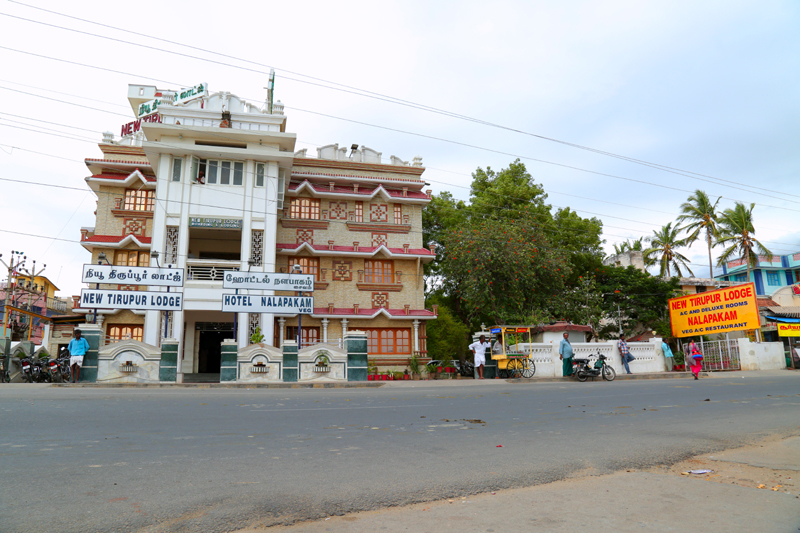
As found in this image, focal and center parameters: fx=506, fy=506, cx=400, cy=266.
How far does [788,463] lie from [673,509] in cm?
252

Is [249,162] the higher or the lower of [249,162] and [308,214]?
the higher

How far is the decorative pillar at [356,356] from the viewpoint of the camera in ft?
64.9

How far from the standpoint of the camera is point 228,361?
18.5 meters

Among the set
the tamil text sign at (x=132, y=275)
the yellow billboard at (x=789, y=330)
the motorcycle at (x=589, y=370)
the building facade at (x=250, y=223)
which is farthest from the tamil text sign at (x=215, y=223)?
the yellow billboard at (x=789, y=330)

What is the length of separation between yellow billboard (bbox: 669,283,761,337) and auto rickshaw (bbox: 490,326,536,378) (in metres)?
12.4

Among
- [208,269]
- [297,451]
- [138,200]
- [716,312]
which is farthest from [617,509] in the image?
[716,312]

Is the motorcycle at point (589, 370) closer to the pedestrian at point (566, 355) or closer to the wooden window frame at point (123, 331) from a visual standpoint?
the pedestrian at point (566, 355)

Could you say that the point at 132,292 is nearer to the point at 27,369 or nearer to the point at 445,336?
the point at 27,369

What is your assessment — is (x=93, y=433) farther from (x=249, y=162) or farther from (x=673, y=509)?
(x=249, y=162)

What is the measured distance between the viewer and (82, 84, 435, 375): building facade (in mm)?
23750

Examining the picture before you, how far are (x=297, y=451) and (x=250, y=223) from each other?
797 inches

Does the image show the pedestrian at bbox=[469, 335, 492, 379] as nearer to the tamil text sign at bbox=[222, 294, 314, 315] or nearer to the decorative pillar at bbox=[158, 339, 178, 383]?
the tamil text sign at bbox=[222, 294, 314, 315]

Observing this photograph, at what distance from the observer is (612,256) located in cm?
4650

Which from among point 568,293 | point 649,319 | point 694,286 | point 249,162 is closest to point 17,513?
point 249,162
